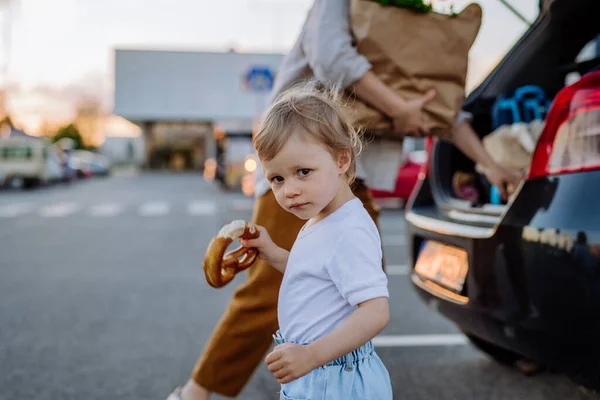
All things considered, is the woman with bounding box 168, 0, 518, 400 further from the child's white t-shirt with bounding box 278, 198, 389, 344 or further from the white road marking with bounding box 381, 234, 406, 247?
the white road marking with bounding box 381, 234, 406, 247

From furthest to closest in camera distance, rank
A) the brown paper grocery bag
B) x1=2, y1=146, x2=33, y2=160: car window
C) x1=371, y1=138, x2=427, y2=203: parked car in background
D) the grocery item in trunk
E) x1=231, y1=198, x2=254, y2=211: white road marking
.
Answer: x1=2, y1=146, x2=33, y2=160: car window → x1=231, y1=198, x2=254, y2=211: white road marking → x1=371, y1=138, x2=427, y2=203: parked car in background → the grocery item in trunk → the brown paper grocery bag

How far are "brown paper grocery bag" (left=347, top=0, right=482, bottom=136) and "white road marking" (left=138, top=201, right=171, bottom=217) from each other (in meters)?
10.2

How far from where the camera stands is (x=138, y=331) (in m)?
4.09

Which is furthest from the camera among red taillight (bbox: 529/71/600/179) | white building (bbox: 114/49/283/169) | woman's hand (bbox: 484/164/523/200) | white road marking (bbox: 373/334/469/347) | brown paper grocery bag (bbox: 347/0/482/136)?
white building (bbox: 114/49/283/169)

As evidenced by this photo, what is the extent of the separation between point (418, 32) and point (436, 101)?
252 millimetres

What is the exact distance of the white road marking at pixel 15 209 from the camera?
41.4ft

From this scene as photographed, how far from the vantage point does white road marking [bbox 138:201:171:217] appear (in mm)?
12372

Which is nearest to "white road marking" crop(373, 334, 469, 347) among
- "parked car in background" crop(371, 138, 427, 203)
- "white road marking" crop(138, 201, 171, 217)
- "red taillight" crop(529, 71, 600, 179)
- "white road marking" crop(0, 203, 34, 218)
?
"red taillight" crop(529, 71, 600, 179)

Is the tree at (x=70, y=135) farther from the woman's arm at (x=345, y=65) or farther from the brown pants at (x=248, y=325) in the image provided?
the woman's arm at (x=345, y=65)

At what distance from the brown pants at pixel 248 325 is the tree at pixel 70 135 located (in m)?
68.5

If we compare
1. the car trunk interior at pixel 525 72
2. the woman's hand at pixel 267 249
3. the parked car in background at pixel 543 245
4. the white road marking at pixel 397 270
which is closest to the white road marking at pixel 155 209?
the white road marking at pixel 397 270

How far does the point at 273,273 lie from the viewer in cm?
234

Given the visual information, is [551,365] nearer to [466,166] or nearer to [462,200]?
[462,200]

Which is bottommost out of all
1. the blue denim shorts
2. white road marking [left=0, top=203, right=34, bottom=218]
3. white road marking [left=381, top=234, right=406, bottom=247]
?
white road marking [left=0, top=203, right=34, bottom=218]
